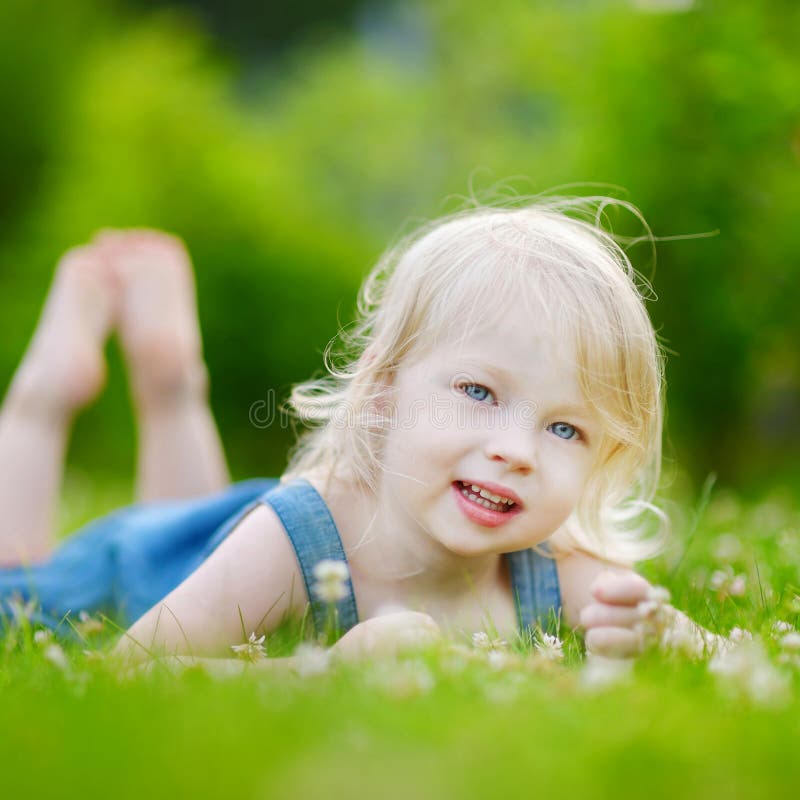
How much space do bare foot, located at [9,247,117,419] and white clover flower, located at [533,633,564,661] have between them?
2.32m

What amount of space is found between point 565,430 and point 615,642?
1.93 ft

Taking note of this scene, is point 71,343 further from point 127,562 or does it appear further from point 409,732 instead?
point 409,732

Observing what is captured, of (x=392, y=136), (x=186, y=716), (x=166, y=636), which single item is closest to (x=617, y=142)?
(x=166, y=636)

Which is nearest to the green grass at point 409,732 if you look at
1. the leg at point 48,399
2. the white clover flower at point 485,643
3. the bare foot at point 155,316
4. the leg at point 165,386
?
the white clover flower at point 485,643

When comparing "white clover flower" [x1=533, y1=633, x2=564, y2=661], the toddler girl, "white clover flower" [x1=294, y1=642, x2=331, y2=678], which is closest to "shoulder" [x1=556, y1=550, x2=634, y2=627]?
the toddler girl

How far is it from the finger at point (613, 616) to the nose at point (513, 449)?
395mm

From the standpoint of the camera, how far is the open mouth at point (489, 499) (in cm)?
233

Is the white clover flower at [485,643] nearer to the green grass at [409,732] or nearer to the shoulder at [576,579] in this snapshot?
the green grass at [409,732]

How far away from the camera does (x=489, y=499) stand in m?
2.35

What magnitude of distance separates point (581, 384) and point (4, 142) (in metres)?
13.1

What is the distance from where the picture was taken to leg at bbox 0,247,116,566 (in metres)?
3.64

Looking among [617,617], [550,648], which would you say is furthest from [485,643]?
[617,617]

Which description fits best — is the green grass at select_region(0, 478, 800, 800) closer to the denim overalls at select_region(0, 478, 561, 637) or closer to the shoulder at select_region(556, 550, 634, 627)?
the shoulder at select_region(556, 550, 634, 627)

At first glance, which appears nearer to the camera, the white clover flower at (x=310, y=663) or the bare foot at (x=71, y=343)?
the white clover flower at (x=310, y=663)
